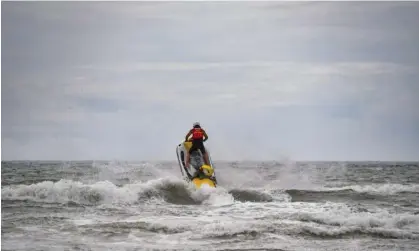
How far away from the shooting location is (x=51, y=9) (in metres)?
18.1

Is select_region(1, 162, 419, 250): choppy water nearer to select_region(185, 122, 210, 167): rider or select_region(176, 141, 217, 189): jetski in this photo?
select_region(176, 141, 217, 189): jetski

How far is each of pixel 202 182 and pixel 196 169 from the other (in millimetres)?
1479

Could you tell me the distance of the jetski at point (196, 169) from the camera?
17016 mm

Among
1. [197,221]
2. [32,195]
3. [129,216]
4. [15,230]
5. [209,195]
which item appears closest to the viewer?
[15,230]

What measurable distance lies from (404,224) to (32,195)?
1092 centimetres

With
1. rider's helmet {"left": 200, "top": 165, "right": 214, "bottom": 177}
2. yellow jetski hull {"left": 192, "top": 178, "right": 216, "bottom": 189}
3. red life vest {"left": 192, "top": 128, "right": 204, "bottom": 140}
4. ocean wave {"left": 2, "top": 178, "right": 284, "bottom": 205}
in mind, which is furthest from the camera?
red life vest {"left": 192, "top": 128, "right": 204, "bottom": 140}

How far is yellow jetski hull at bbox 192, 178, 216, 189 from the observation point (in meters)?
16.8

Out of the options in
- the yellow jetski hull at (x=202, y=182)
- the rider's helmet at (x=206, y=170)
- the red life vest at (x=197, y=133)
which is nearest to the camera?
the yellow jetski hull at (x=202, y=182)

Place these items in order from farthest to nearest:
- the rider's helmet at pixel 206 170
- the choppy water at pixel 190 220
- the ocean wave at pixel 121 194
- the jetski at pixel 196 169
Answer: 1. the rider's helmet at pixel 206 170
2. the jetski at pixel 196 169
3. the ocean wave at pixel 121 194
4. the choppy water at pixel 190 220

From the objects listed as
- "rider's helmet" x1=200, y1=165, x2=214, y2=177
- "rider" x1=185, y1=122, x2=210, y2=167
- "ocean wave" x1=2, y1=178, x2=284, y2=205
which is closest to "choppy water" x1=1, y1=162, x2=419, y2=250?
"ocean wave" x1=2, y1=178, x2=284, y2=205

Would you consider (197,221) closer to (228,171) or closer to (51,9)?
(51,9)

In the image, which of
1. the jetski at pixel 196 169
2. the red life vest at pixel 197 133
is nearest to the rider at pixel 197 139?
the red life vest at pixel 197 133

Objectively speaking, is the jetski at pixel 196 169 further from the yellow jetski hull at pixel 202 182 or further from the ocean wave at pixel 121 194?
the ocean wave at pixel 121 194

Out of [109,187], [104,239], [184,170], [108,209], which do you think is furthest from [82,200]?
[104,239]
